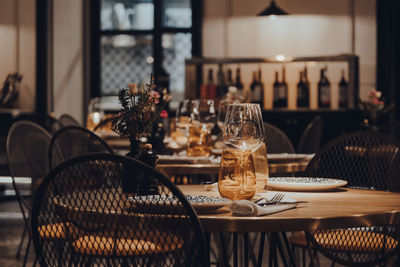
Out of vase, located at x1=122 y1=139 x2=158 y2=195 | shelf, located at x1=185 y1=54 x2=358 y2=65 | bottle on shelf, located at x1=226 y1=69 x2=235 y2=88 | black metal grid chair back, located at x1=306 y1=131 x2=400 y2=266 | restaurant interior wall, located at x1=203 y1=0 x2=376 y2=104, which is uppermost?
restaurant interior wall, located at x1=203 y1=0 x2=376 y2=104

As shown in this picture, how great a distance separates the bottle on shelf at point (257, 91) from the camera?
6152mm

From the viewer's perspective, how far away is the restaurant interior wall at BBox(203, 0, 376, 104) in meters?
6.45

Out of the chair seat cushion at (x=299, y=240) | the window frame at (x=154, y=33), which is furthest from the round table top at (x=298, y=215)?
the window frame at (x=154, y=33)

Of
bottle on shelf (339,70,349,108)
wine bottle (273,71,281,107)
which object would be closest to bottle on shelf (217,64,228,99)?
wine bottle (273,71,281,107)

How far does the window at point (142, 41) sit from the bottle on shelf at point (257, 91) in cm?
79

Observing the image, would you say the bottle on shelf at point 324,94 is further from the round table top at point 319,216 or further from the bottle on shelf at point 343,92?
the round table top at point 319,216

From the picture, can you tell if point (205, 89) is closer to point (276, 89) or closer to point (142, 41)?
point (276, 89)

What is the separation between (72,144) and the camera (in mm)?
2672

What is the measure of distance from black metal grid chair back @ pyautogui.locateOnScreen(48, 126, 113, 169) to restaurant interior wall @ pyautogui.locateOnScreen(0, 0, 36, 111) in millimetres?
4192

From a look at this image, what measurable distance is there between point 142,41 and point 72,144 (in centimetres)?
455

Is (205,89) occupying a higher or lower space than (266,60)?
lower

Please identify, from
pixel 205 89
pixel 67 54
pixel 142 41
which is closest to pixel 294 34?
pixel 205 89

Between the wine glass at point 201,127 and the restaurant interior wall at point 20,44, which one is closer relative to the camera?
the wine glass at point 201,127

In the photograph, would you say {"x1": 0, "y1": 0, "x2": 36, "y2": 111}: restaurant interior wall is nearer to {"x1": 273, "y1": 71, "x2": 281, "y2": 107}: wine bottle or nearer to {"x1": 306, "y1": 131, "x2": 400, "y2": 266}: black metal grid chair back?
{"x1": 273, "y1": 71, "x2": 281, "y2": 107}: wine bottle
